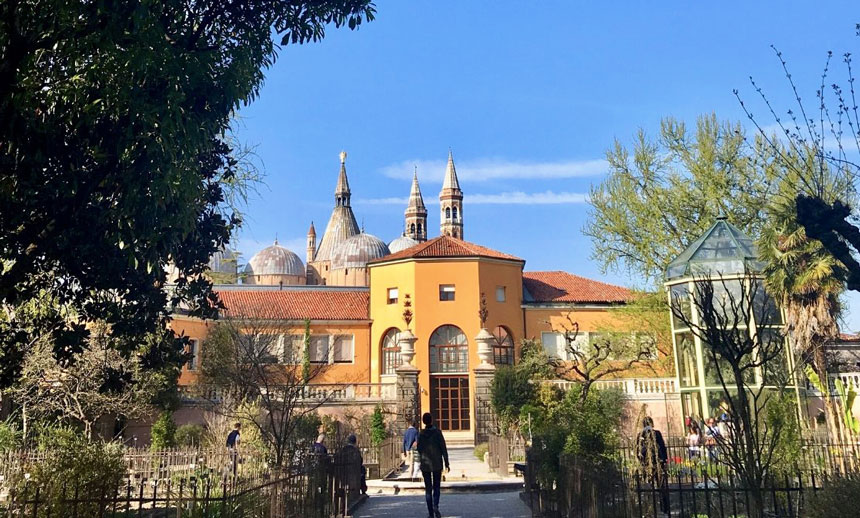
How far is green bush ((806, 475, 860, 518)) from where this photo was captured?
5973 mm

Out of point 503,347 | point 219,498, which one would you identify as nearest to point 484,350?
point 503,347

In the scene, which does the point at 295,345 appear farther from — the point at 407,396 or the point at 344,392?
the point at 407,396

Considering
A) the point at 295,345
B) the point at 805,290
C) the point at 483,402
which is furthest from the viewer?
the point at 295,345

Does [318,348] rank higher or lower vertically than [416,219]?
lower

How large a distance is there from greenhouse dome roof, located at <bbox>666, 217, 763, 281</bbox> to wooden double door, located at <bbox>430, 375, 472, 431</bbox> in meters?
11.6

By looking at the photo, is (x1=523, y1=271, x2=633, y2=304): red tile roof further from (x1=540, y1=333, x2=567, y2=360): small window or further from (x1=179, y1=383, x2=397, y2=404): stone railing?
(x1=179, y1=383, x2=397, y2=404): stone railing

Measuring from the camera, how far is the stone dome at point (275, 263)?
65.6 meters

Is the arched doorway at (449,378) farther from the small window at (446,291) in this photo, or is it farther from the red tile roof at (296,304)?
the red tile roof at (296,304)

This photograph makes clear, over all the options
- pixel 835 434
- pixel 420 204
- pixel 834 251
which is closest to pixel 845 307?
pixel 835 434

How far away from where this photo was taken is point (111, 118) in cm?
677

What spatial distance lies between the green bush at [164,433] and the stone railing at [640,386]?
14.2 meters

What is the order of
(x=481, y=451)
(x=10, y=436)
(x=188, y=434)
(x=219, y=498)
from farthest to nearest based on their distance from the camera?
(x=188, y=434) < (x=481, y=451) < (x=10, y=436) < (x=219, y=498)

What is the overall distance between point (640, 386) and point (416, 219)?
50.8 m

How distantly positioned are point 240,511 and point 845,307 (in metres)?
26.1
